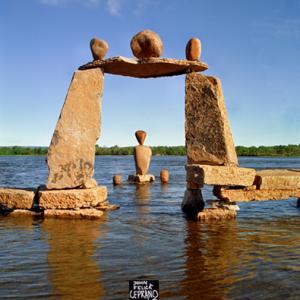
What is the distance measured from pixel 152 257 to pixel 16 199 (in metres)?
4.47

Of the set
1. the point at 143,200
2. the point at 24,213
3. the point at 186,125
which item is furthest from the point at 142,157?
the point at 24,213

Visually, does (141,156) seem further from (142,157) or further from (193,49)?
(193,49)

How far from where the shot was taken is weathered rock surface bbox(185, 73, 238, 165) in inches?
336

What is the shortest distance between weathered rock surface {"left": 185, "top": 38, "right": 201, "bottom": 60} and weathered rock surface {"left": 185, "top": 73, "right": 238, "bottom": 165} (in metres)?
0.38

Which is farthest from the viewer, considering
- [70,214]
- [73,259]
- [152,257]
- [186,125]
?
[186,125]

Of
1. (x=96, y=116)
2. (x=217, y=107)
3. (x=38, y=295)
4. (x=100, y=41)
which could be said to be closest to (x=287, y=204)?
(x=217, y=107)

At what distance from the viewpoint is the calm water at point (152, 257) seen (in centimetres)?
434

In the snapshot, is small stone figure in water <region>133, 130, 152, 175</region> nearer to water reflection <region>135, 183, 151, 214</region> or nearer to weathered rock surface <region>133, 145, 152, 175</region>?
weathered rock surface <region>133, 145, 152, 175</region>

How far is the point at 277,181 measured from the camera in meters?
8.67

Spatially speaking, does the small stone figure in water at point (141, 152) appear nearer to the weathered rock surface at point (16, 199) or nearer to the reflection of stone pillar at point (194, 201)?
the reflection of stone pillar at point (194, 201)

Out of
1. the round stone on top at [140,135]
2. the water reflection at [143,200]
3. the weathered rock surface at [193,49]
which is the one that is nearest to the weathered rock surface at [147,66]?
the weathered rock surface at [193,49]

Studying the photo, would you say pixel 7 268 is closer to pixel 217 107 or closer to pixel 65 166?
pixel 65 166

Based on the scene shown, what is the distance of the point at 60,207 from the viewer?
336 inches

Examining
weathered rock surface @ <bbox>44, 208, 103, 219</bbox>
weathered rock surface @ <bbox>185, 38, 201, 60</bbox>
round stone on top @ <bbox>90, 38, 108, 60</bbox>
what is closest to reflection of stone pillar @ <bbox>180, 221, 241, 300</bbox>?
weathered rock surface @ <bbox>44, 208, 103, 219</bbox>
